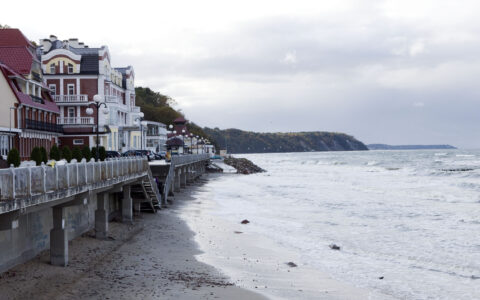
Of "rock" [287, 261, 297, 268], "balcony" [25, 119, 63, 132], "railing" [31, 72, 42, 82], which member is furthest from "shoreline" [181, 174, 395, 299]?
"railing" [31, 72, 42, 82]

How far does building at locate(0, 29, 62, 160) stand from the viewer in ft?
124

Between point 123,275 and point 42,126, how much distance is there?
30441 millimetres

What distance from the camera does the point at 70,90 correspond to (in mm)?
53500

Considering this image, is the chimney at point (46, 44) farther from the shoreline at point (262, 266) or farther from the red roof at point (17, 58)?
the shoreline at point (262, 266)

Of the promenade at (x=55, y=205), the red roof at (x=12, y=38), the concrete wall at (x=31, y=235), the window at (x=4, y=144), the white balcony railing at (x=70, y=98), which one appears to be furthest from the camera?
the white balcony railing at (x=70, y=98)

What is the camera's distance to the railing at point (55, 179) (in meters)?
11.6

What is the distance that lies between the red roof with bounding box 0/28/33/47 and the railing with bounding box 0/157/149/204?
2570 cm

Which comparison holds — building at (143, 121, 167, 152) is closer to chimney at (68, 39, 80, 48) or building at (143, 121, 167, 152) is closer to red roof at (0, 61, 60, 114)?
chimney at (68, 39, 80, 48)

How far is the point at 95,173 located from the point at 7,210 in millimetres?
6708

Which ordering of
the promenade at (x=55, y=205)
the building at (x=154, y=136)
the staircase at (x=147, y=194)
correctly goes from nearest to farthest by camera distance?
the promenade at (x=55, y=205) < the staircase at (x=147, y=194) < the building at (x=154, y=136)

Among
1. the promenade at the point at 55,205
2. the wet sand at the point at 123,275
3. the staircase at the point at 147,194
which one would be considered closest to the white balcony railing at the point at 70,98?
the staircase at the point at 147,194

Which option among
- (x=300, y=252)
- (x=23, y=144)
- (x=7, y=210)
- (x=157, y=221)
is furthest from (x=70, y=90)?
(x=7, y=210)

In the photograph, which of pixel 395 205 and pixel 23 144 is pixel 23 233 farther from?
pixel 395 205

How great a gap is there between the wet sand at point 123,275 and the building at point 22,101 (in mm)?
19390
